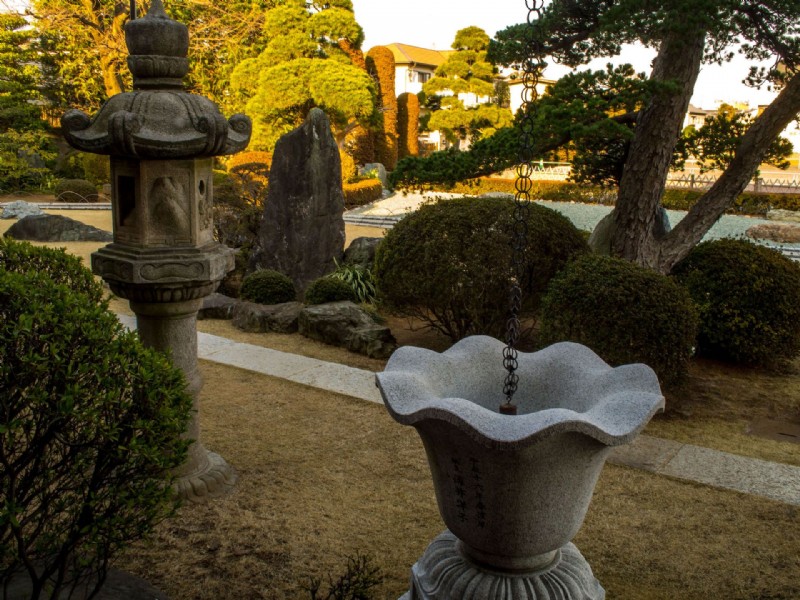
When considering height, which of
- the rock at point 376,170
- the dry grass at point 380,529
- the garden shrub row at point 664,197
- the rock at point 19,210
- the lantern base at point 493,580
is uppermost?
the rock at point 376,170

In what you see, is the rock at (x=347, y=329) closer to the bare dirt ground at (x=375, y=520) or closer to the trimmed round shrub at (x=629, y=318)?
the bare dirt ground at (x=375, y=520)

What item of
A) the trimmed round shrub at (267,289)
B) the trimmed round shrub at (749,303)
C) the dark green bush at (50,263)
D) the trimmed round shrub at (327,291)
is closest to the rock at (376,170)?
the trimmed round shrub at (267,289)

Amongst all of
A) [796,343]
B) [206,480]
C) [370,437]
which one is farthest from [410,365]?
[796,343]

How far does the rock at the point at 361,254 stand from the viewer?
1175 cm

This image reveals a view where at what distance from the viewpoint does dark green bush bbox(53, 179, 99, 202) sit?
A: 948 inches

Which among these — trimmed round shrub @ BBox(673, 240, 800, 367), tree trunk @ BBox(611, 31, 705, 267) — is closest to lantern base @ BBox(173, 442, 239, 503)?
trimmed round shrub @ BBox(673, 240, 800, 367)

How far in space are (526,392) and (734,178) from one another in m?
6.61

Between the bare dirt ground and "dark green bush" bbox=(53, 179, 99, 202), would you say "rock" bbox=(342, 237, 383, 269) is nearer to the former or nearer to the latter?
the bare dirt ground

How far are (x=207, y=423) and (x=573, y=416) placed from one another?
4.55 metres

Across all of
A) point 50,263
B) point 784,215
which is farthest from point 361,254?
point 784,215

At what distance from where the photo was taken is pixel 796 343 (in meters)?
8.16

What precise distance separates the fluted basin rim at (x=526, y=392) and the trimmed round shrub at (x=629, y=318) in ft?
10.4

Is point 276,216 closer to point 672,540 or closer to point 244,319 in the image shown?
point 244,319

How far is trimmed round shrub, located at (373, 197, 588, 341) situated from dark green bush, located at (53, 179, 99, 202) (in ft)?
64.4
